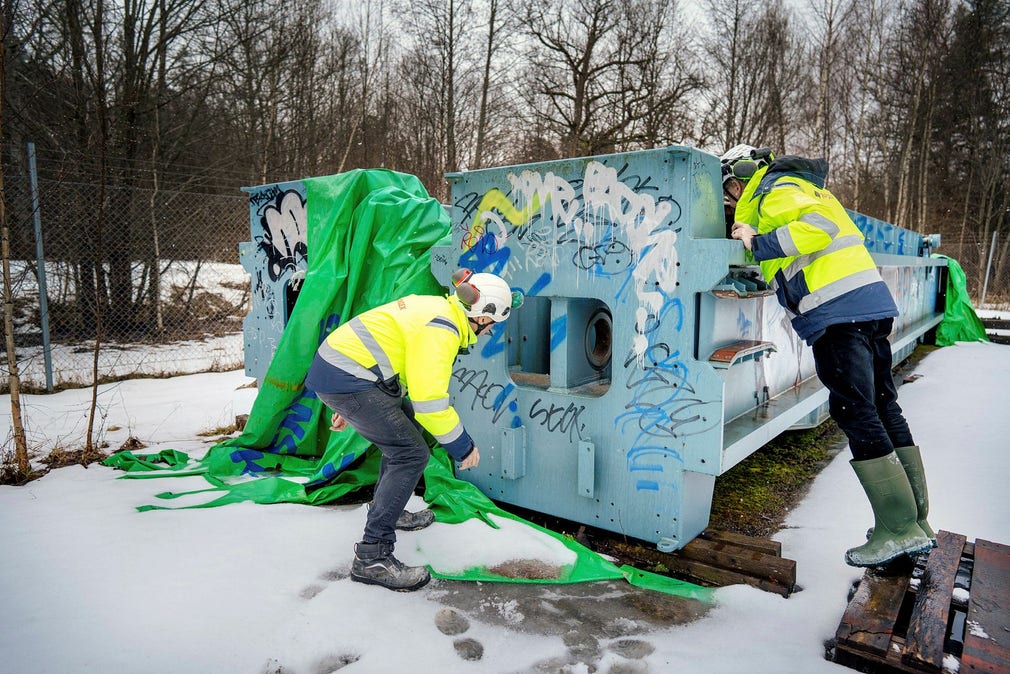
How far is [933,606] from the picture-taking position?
8.16 ft

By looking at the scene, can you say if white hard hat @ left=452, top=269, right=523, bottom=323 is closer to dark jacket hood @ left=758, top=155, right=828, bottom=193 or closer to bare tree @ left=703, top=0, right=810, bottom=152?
dark jacket hood @ left=758, top=155, right=828, bottom=193

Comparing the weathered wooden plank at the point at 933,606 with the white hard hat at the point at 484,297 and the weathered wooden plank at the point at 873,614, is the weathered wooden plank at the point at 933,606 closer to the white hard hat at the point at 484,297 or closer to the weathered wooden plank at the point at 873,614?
the weathered wooden plank at the point at 873,614

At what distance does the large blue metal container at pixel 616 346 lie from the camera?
2.98m

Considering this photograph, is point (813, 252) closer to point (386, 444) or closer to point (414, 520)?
point (386, 444)

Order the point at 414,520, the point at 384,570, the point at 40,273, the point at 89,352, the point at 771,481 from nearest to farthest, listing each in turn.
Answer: the point at 384,570, the point at 414,520, the point at 771,481, the point at 40,273, the point at 89,352

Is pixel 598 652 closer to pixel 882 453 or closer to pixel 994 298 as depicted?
pixel 882 453

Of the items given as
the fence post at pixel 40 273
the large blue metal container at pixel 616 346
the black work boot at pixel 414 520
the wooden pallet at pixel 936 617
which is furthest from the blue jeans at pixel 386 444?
the fence post at pixel 40 273

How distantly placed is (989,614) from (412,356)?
2.49 metres

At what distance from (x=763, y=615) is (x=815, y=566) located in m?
0.64

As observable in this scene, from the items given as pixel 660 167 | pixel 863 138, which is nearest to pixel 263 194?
pixel 660 167

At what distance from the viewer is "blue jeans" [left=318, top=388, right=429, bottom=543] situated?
296 cm

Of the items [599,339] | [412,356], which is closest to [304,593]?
[412,356]

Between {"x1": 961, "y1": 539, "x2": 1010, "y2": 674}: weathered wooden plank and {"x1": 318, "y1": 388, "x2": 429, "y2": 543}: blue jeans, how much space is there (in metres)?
2.24

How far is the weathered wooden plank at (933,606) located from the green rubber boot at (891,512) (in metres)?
0.12
